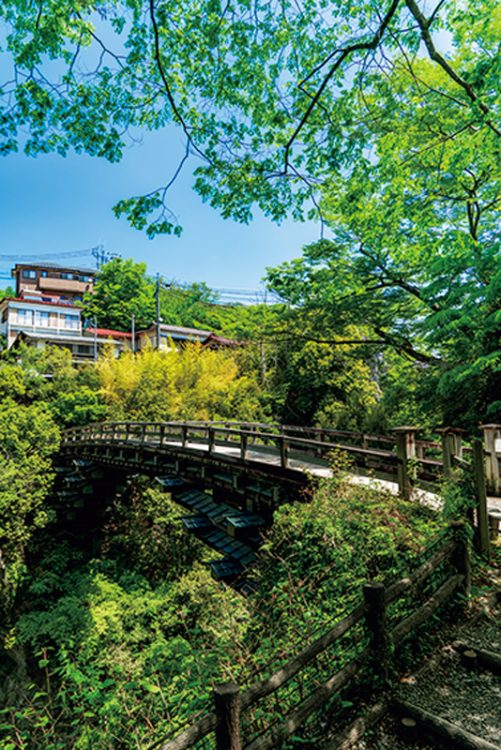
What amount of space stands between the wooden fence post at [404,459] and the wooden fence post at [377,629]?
113 inches

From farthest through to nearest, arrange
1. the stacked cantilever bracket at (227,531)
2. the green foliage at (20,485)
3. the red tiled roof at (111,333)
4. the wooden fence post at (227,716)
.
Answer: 1. the red tiled roof at (111,333)
2. the green foliage at (20,485)
3. the stacked cantilever bracket at (227,531)
4. the wooden fence post at (227,716)

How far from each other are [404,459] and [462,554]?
1.99m

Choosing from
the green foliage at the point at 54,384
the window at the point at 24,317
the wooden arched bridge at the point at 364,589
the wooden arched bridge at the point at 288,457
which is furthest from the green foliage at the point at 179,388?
the window at the point at 24,317

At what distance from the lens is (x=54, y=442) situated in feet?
60.1

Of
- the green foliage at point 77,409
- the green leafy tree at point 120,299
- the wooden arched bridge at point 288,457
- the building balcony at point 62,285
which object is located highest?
the building balcony at point 62,285

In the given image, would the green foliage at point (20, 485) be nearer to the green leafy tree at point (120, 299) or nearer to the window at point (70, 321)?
the window at point (70, 321)

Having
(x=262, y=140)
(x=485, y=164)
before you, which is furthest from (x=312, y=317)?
(x=262, y=140)

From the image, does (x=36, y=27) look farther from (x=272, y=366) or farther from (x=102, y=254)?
(x=102, y=254)

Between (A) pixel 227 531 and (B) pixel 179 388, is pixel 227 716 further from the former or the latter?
(B) pixel 179 388

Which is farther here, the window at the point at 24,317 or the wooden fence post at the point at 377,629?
the window at the point at 24,317

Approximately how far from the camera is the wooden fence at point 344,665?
2258 millimetres

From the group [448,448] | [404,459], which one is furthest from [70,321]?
[448,448]

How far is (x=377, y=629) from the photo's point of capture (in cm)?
300

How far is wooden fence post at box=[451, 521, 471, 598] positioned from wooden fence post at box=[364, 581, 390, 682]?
51.1 inches
